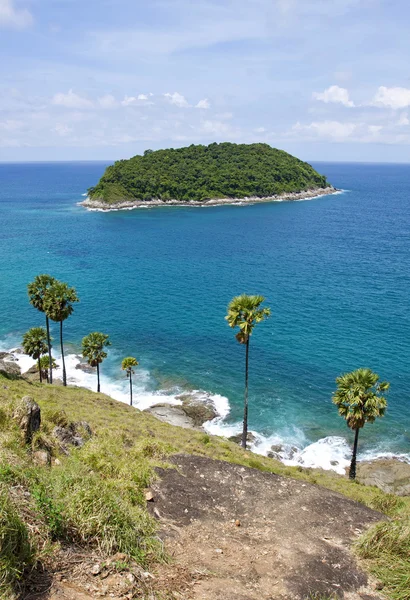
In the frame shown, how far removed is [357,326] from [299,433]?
28408mm

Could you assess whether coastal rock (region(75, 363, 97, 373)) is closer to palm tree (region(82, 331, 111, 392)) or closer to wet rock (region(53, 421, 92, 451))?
palm tree (region(82, 331, 111, 392))

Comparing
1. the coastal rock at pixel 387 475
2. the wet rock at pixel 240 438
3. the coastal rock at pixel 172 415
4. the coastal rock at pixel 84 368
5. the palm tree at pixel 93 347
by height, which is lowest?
the coastal rock at pixel 387 475

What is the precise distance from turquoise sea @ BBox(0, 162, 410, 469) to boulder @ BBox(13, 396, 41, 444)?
28.7 metres

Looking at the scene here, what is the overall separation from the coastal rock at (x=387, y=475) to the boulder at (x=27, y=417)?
3012 centimetres

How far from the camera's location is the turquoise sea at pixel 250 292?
52.5 meters

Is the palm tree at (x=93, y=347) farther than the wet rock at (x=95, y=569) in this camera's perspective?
Yes

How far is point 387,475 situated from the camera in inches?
1654

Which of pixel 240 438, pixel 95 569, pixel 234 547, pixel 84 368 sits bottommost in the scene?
pixel 240 438

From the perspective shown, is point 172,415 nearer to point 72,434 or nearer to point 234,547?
point 72,434

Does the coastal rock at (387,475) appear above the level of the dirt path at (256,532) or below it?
below

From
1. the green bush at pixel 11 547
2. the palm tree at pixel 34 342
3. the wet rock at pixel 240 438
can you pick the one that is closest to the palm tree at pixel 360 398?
the wet rock at pixel 240 438

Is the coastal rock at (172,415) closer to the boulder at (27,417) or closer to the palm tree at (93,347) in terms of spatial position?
the palm tree at (93,347)

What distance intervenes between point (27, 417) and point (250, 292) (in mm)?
69098

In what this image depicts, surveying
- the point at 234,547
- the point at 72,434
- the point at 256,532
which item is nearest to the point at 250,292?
the point at 72,434
